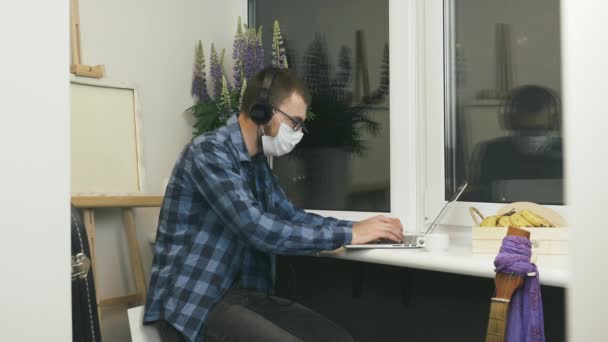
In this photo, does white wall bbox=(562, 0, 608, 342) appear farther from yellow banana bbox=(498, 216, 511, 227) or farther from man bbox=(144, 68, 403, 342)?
yellow banana bbox=(498, 216, 511, 227)

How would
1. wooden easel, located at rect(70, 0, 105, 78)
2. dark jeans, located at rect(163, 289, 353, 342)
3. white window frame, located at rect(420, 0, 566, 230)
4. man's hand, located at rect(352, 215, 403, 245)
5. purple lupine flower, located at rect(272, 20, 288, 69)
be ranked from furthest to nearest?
purple lupine flower, located at rect(272, 20, 288, 69) < wooden easel, located at rect(70, 0, 105, 78) < white window frame, located at rect(420, 0, 566, 230) < man's hand, located at rect(352, 215, 403, 245) < dark jeans, located at rect(163, 289, 353, 342)

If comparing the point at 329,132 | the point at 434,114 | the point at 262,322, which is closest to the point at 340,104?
the point at 329,132

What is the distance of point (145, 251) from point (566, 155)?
86.3 inches

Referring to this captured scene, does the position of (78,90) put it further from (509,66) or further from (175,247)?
(509,66)

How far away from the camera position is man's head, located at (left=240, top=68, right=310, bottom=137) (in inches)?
71.9

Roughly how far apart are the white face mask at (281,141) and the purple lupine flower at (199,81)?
0.82 m

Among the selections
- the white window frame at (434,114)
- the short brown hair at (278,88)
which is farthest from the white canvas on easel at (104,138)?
the white window frame at (434,114)

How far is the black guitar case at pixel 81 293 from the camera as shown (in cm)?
124

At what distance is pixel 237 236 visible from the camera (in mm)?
1728

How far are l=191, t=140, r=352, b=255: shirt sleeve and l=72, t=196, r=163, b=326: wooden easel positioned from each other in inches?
22.8

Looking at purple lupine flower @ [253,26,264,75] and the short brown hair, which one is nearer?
the short brown hair

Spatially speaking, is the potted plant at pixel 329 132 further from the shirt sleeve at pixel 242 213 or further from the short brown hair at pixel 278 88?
the shirt sleeve at pixel 242 213

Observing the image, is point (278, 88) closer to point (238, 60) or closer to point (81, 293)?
point (238, 60)
